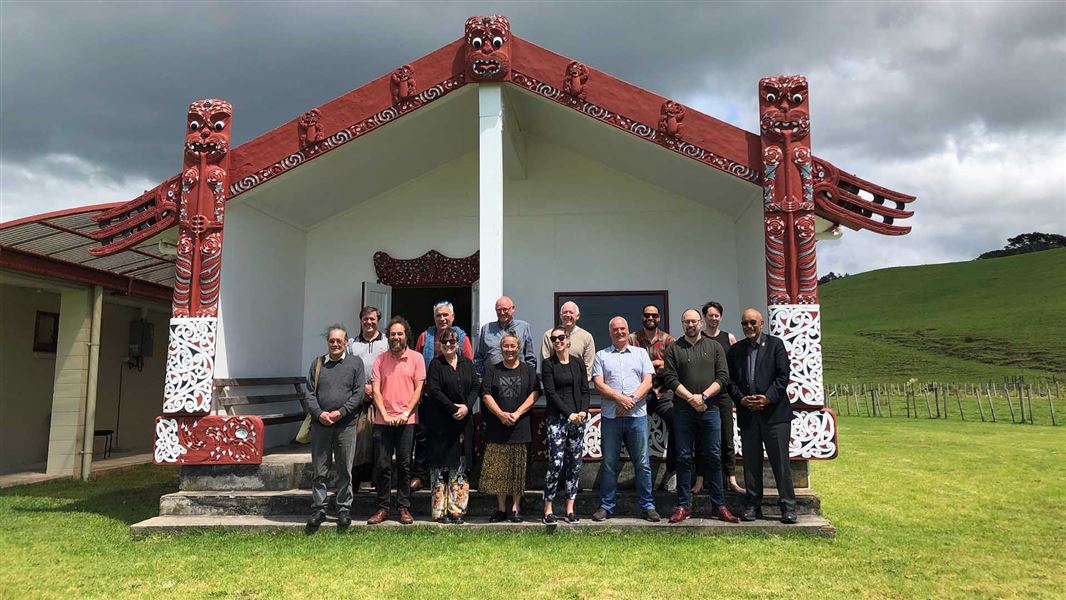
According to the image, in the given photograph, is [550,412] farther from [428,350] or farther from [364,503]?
[364,503]

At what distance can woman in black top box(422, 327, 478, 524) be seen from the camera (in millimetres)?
4746

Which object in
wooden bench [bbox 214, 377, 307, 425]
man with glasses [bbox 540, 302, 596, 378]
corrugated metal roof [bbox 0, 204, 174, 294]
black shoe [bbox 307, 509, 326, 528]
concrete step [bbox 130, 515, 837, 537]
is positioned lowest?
concrete step [bbox 130, 515, 837, 537]

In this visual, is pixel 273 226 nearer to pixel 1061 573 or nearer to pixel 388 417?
pixel 388 417

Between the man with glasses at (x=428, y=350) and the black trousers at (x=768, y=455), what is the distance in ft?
7.03

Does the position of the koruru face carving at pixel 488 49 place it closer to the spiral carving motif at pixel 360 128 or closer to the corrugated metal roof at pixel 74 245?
the spiral carving motif at pixel 360 128

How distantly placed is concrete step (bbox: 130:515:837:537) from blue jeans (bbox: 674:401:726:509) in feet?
0.63

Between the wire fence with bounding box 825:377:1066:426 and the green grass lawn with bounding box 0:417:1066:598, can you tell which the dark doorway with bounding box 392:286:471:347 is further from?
the wire fence with bounding box 825:377:1066:426

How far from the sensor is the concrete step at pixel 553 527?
15.3 feet

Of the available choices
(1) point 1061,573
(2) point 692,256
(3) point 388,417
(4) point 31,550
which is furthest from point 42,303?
(1) point 1061,573

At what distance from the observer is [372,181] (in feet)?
23.9

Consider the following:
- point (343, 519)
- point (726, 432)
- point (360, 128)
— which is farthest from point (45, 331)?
point (726, 432)

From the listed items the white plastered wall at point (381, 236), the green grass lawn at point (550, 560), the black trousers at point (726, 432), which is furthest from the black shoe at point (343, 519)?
the white plastered wall at point (381, 236)

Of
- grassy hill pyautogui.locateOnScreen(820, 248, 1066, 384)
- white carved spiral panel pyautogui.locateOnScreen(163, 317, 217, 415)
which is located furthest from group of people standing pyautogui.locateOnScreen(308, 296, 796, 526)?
grassy hill pyautogui.locateOnScreen(820, 248, 1066, 384)

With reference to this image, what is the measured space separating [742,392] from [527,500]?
6.00ft
